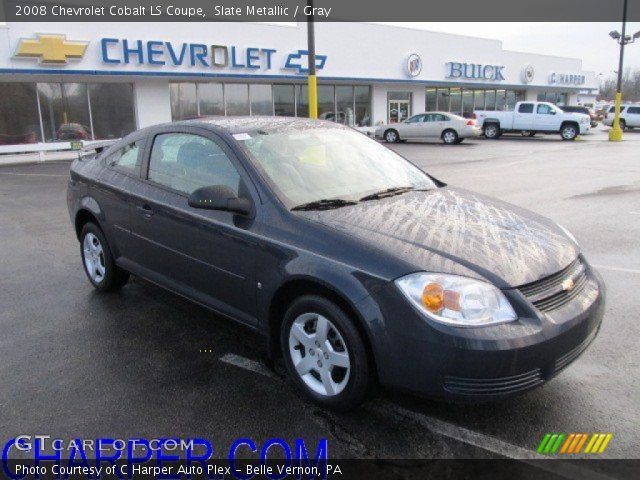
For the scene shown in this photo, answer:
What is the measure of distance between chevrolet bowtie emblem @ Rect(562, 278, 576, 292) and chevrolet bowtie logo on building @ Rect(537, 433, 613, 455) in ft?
2.49

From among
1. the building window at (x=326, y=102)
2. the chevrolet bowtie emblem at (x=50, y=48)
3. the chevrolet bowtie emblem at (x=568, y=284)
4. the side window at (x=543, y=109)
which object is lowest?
the chevrolet bowtie emblem at (x=568, y=284)

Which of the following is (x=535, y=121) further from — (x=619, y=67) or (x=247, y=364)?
(x=247, y=364)

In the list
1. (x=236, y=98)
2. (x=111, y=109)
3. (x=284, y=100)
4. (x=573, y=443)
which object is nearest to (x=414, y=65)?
(x=284, y=100)

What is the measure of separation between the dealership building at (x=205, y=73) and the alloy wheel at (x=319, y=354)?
626 inches

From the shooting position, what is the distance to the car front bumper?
255cm

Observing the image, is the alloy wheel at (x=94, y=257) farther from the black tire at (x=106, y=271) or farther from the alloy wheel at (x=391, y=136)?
the alloy wheel at (x=391, y=136)

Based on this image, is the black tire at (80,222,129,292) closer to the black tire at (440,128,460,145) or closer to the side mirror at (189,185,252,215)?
the side mirror at (189,185,252,215)

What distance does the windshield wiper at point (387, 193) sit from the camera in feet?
12.0

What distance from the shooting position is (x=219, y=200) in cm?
333

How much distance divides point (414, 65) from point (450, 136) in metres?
7.04

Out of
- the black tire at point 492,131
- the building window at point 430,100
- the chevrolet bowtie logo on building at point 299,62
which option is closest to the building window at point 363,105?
the chevrolet bowtie logo on building at point 299,62

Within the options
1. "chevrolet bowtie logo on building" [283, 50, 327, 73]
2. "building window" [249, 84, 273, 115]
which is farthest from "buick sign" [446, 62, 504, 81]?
"building window" [249, 84, 273, 115]

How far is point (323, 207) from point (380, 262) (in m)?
0.73

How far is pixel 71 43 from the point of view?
18812 millimetres
